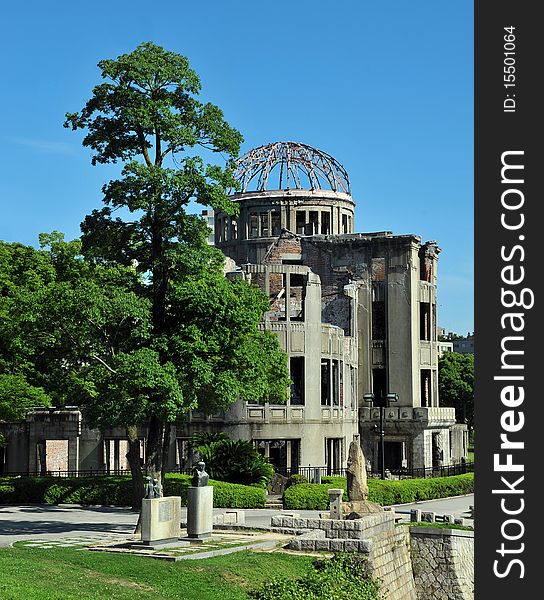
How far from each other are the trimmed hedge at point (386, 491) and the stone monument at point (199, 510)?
12784 millimetres

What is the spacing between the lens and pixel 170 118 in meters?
32.3

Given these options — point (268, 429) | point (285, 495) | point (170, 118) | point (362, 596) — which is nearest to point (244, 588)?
point (362, 596)

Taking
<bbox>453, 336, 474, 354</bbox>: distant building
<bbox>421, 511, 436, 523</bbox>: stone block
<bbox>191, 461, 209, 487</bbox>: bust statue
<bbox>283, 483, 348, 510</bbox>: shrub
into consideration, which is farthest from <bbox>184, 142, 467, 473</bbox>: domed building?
<bbox>453, 336, 474, 354</bbox>: distant building

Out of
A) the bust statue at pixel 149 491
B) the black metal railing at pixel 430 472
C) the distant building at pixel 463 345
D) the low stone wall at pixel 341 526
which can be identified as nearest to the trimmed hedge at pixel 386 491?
the black metal railing at pixel 430 472

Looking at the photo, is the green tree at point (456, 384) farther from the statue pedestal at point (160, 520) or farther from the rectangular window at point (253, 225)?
the statue pedestal at point (160, 520)

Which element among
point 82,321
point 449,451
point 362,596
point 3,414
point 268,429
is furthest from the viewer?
point 449,451

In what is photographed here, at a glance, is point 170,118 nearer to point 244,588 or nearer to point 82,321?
point 82,321

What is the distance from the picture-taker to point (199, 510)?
2789 centimetres

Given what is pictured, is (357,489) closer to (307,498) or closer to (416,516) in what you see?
(416,516)

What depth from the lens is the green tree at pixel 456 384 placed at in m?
→ 99.9

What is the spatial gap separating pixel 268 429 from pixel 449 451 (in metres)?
17.4

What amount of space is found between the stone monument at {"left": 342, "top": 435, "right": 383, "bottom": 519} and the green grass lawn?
5.23 meters

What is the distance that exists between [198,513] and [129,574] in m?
5.22

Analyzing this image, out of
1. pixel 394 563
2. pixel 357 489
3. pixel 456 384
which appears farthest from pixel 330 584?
pixel 456 384
